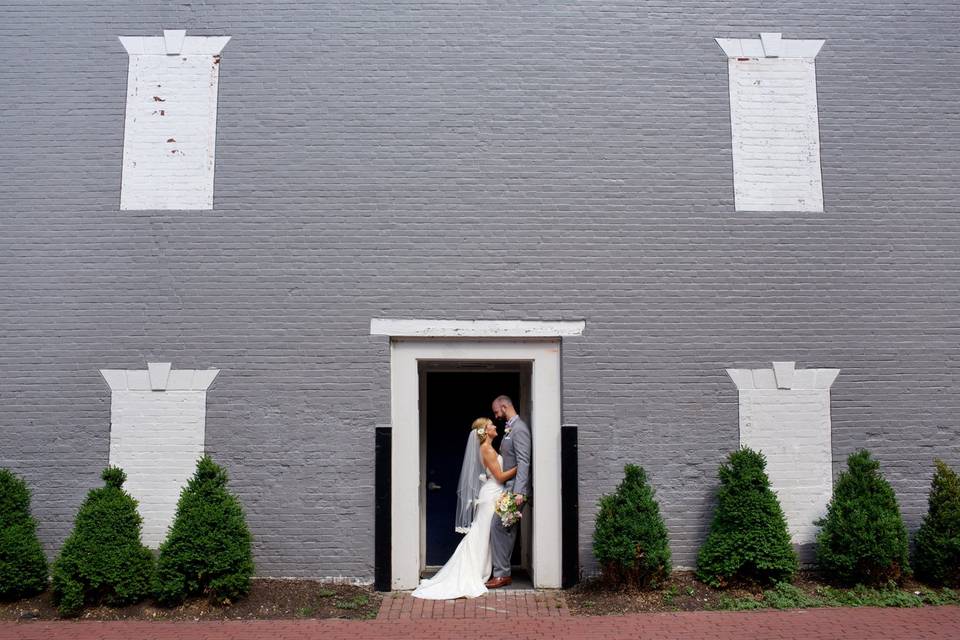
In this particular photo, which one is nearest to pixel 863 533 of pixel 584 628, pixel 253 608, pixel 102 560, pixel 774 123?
pixel 584 628

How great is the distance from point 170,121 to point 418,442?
13.0 feet

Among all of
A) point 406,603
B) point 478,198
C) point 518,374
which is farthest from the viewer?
point 518,374

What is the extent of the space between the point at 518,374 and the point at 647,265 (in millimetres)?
1826

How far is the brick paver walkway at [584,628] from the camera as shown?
6965 millimetres

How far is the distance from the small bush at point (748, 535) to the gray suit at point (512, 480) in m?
1.78

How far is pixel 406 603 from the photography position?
7855 mm

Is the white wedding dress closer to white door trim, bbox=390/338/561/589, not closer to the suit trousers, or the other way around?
the suit trousers

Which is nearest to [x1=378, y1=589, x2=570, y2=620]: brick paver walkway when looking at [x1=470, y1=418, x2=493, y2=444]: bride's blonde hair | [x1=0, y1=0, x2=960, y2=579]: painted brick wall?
[x1=0, y1=0, x2=960, y2=579]: painted brick wall

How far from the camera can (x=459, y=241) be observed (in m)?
8.43

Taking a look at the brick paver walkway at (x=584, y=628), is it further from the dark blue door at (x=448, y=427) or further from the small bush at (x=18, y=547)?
the dark blue door at (x=448, y=427)

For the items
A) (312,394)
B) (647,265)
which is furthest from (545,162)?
(312,394)

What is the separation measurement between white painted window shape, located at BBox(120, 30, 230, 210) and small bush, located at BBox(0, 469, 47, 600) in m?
2.83

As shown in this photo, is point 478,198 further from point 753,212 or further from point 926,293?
point 926,293

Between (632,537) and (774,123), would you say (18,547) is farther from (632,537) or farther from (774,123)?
(774,123)
